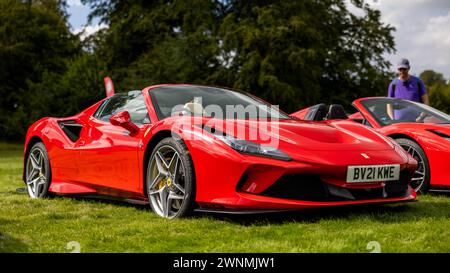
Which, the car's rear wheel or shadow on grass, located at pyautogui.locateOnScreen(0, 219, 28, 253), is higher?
the car's rear wheel

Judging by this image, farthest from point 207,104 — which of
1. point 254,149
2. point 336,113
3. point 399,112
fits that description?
point 399,112

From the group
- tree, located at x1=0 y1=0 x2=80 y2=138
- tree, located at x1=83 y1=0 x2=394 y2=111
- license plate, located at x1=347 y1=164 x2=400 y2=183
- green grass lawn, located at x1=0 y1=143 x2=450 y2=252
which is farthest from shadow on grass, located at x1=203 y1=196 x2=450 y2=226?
tree, located at x1=0 y1=0 x2=80 y2=138

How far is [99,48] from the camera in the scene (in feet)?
101

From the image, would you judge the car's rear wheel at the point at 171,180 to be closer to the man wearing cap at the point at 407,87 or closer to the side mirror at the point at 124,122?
the side mirror at the point at 124,122

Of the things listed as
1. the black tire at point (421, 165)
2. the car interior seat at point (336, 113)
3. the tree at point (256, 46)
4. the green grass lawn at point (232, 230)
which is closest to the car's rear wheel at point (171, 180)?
the green grass lawn at point (232, 230)

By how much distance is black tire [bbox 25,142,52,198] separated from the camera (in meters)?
6.85

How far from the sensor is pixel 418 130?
6.72 meters

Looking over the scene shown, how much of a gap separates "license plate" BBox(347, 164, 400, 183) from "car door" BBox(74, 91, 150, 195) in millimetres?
1869

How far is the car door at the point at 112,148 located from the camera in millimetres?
5414

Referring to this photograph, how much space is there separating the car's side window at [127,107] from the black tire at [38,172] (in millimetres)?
982

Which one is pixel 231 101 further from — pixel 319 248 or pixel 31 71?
pixel 31 71

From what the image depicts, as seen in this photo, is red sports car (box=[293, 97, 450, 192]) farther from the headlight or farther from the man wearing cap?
the headlight

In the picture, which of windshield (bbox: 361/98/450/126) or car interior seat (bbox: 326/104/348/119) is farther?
windshield (bbox: 361/98/450/126)
